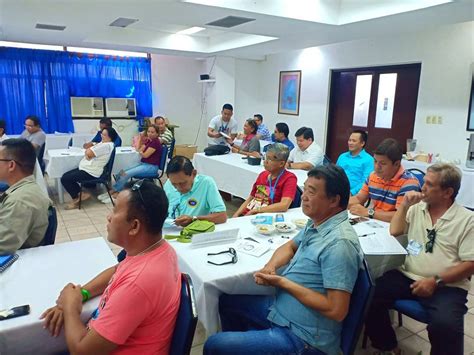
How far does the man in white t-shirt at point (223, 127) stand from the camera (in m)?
5.79

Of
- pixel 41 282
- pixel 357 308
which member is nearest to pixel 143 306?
pixel 41 282

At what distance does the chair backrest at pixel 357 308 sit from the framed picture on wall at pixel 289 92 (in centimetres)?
657

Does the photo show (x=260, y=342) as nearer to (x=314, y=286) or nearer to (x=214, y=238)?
(x=314, y=286)

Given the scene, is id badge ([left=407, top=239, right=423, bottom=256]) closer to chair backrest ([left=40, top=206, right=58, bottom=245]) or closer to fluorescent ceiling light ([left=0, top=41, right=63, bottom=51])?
chair backrest ([left=40, top=206, right=58, bottom=245])

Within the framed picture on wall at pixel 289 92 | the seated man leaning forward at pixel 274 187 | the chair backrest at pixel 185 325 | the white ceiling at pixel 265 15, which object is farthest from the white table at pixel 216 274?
the framed picture on wall at pixel 289 92

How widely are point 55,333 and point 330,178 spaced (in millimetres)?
1153

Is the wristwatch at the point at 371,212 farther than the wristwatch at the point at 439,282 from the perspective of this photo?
Yes

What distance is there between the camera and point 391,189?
2354 mm

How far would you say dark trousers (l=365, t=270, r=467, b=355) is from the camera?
1.62 metres

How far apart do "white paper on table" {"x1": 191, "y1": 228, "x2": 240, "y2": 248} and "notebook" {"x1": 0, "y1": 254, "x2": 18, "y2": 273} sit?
808 millimetres

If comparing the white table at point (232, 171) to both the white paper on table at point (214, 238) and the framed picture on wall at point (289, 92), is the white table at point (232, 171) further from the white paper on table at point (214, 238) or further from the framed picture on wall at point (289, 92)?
the framed picture on wall at point (289, 92)

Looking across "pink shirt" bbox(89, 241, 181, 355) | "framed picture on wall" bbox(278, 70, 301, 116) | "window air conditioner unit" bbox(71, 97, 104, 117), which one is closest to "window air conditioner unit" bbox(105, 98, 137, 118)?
"window air conditioner unit" bbox(71, 97, 104, 117)

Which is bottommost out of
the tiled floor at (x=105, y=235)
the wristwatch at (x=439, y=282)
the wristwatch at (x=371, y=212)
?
the tiled floor at (x=105, y=235)

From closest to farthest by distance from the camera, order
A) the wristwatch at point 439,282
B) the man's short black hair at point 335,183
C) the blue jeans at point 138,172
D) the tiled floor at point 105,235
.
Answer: the man's short black hair at point 335,183
the wristwatch at point 439,282
the tiled floor at point 105,235
the blue jeans at point 138,172
